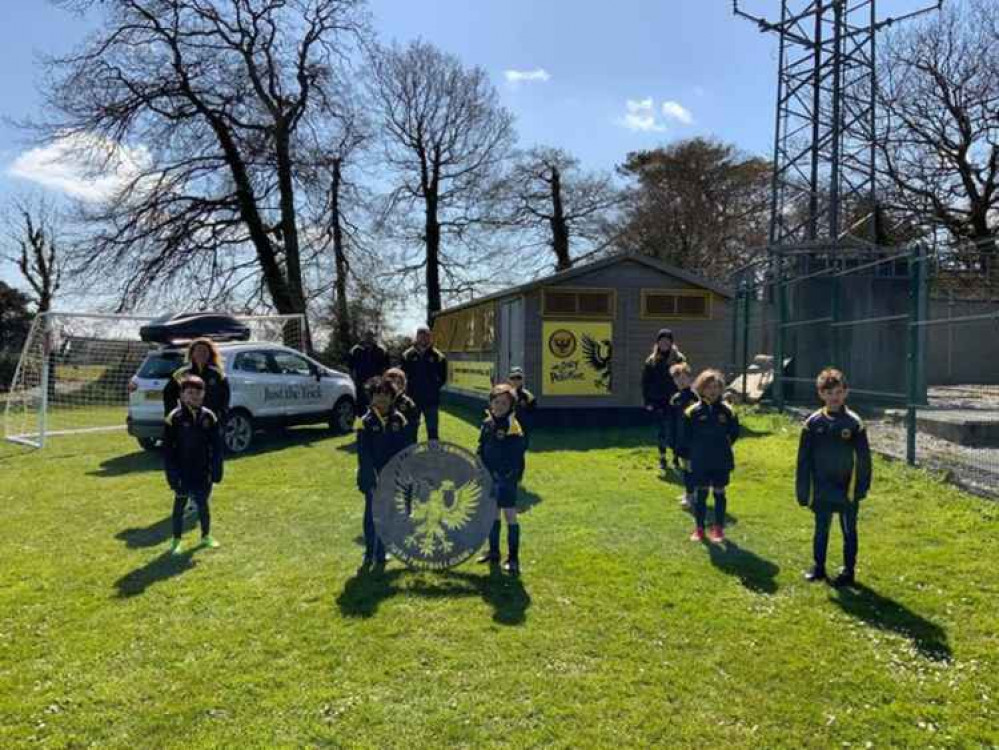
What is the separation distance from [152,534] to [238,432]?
15.6ft

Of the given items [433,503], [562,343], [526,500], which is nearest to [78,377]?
[562,343]

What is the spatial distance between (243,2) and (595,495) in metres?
23.5

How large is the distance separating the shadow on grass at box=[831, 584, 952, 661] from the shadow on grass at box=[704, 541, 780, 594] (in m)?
0.45

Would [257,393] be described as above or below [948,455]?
above

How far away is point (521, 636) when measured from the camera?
418cm

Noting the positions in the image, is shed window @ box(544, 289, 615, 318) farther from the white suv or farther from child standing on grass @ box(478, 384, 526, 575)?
child standing on grass @ box(478, 384, 526, 575)

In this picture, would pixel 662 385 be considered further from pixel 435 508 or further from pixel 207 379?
pixel 207 379

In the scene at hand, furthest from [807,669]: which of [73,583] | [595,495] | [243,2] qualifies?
[243,2]

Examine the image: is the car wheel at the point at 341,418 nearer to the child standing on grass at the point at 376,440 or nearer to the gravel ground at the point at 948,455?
the child standing on grass at the point at 376,440

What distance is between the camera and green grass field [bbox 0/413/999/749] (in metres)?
3.25

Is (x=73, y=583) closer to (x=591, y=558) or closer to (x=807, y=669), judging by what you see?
(x=591, y=558)

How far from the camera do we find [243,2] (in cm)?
2453

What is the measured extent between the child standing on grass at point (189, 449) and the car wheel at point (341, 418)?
705 cm

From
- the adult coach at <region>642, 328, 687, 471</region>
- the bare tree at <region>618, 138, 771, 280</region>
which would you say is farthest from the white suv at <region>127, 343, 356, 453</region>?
the bare tree at <region>618, 138, 771, 280</region>
